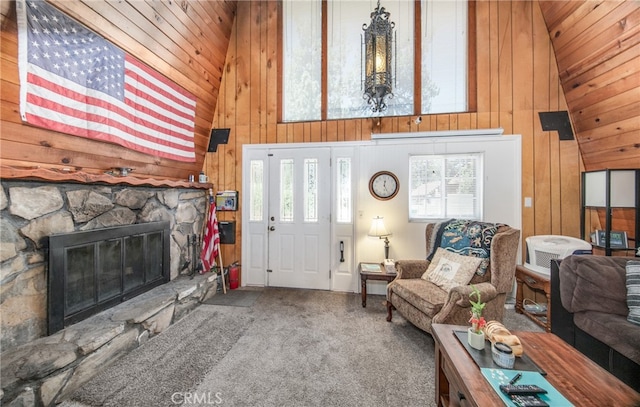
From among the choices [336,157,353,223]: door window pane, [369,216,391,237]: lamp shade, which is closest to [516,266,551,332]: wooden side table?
[369,216,391,237]: lamp shade

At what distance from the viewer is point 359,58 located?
378 centimetres

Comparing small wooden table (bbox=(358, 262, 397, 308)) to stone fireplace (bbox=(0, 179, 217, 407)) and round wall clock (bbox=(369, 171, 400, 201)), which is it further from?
stone fireplace (bbox=(0, 179, 217, 407))

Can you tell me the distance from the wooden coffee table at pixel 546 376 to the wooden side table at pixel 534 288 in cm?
127

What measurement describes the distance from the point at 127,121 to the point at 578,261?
13.7 feet

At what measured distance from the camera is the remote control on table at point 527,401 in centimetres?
106

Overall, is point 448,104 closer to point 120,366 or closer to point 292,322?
point 292,322

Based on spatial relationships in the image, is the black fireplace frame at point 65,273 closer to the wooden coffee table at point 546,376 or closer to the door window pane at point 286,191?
the door window pane at point 286,191

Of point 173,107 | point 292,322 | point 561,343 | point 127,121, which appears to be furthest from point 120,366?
point 561,343

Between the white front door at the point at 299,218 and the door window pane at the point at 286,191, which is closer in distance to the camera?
the white front door at the point at 299,218

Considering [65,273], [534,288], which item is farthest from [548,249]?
[65,273]

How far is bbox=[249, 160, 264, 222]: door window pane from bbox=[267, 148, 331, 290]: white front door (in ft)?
0.50

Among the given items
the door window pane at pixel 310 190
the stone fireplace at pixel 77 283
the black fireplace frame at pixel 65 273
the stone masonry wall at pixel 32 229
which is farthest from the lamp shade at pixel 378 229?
the stone masonry wall at pixel 32 229

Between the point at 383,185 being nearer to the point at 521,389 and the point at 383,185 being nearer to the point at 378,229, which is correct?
the point at 378,229

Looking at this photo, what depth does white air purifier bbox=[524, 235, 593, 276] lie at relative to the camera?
271 centimetres
